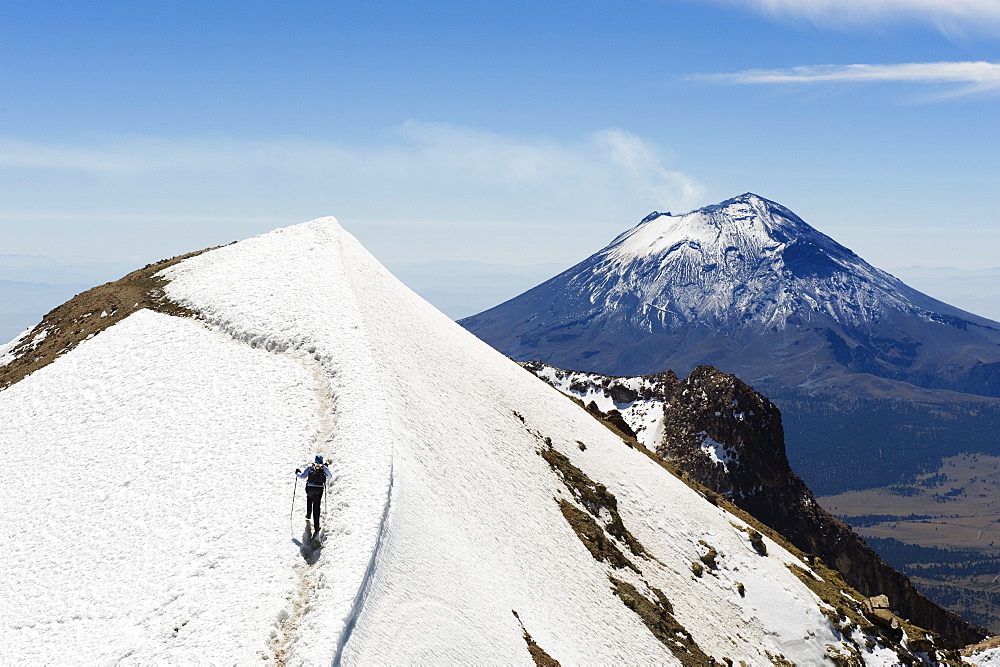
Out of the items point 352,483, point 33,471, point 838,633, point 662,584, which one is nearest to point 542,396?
point 662,584

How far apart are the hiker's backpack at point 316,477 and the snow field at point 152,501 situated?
183cm

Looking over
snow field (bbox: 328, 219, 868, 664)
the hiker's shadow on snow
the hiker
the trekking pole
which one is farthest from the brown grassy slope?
the hiker's shadow on snow

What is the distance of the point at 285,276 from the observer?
44.8m

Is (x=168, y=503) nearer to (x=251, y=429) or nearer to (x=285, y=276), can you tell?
(x=251, y=429)

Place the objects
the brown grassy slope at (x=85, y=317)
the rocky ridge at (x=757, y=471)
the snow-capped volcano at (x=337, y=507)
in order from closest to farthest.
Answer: the snow-capped volcano at (x=337, y=507) → the brown grassy slope at (x=85, y=317) → the rocky ridge at (x=757, y=471)

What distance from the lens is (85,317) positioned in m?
48.2

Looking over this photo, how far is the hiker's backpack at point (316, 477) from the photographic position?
23.2m

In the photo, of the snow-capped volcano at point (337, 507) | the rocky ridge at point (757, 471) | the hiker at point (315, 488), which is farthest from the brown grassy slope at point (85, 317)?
the rocky ridge at point (757, 471)

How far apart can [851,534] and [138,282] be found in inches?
3047

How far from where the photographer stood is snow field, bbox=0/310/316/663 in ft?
67.7

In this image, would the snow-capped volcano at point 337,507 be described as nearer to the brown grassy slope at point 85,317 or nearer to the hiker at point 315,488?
the brown grassy slope at point 85,317

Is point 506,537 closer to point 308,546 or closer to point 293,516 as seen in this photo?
point 293,516

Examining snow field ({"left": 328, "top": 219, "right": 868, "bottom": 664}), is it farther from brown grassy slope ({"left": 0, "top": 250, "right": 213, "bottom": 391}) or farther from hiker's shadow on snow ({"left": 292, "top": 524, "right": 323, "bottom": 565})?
brown grassy slope ({"left": 0, "top": 250, "right": 213, "bottom": 391})

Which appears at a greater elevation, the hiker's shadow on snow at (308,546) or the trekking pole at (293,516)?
the trekking pole at (293,516)
